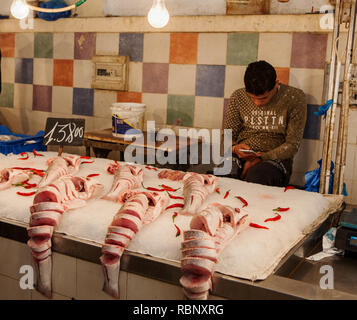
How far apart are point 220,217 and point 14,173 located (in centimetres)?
121

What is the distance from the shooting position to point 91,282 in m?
1.85

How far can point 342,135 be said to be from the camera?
2965 millimetres

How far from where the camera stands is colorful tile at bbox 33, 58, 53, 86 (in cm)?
548

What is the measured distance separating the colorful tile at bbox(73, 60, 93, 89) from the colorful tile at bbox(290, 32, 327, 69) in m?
2.36

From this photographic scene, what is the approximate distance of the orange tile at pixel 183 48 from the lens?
4.54m

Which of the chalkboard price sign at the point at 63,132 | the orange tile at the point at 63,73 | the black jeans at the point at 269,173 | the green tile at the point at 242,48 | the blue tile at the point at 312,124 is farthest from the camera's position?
the orange tile at the point at 63,73

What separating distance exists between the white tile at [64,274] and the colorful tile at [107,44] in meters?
3.47

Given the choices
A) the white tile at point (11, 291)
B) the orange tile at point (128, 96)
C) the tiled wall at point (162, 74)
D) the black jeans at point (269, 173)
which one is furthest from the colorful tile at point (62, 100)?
the white tile at point (11, 291)

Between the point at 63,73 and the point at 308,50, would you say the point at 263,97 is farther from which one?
the point at 63,73

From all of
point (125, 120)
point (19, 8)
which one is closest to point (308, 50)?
point (125, 120)

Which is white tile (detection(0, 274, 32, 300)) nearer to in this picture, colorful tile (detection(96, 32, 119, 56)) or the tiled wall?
the tiled wall

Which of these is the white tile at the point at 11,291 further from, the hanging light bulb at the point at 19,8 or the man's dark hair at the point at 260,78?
the man's dark hair at the point at 260,78

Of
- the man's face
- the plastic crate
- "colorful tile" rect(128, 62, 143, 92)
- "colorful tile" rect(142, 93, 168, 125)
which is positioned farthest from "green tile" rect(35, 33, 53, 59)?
the man's face
